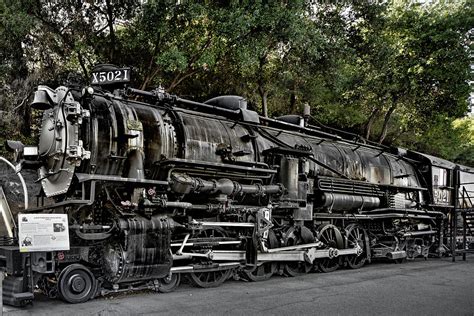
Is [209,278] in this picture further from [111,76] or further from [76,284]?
[111,76]

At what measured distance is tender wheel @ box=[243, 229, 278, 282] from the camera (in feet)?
28.8

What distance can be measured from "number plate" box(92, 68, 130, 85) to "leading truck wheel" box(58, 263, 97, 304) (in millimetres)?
2830

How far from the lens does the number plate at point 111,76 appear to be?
727cm

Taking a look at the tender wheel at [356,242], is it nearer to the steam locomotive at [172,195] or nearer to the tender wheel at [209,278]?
the steam locomotive at [172,195]

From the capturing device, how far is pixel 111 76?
24.2 ft

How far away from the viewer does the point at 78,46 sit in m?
12.9

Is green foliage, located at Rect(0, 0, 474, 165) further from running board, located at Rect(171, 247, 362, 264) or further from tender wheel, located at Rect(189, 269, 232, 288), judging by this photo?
tender wheel, located at Rect(189, 269, 232, 288)

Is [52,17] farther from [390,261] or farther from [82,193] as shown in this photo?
[390,261]

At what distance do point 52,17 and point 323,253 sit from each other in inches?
382

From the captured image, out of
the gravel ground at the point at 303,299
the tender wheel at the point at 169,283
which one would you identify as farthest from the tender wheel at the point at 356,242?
the tender wheel at the point at 169,283

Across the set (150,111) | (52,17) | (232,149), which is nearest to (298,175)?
(232,149)

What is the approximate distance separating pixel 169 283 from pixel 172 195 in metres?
1.36

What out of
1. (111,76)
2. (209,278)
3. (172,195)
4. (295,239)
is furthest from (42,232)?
(295,239)

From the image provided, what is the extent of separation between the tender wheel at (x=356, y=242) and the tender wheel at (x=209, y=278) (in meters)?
3.97
